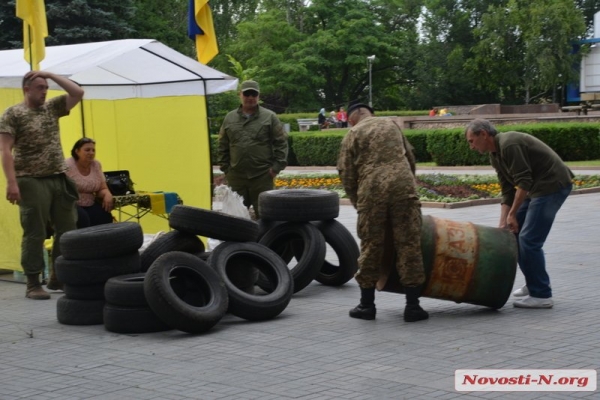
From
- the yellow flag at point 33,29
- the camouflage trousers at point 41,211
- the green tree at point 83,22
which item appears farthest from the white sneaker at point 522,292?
the green tree at point 83,22

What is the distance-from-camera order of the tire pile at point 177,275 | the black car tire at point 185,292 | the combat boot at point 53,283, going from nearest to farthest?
the black car tire at point 185,292
the tire pile at point 177,275
the combat boot at point 53,283

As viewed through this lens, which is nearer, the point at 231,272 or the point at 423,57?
the point at 231,272

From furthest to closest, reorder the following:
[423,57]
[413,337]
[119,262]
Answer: [423,57] < [119,262] < [413,337]

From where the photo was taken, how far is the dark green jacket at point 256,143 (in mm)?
11344

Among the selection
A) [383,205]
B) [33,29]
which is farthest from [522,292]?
[33,29]

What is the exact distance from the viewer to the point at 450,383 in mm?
6188

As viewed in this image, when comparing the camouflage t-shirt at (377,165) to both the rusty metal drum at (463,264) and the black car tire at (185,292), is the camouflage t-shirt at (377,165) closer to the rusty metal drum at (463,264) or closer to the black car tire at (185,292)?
the rusty metal drum at (463,264)

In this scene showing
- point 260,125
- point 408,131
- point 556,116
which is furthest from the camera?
point 556,116

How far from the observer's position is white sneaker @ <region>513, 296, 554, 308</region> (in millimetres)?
→ 8555

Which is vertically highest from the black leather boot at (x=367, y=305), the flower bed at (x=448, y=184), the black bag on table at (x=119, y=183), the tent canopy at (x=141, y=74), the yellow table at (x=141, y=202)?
the tent canopy at (x=141, y=74)

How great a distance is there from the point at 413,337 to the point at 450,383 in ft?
4.49

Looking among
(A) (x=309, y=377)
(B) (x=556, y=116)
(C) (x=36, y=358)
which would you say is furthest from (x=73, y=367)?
(B) (x=556, y=116)

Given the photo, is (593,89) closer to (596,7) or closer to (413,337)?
(596,7)

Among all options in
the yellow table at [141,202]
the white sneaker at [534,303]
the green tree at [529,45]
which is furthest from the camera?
the green tree at [529,45]
